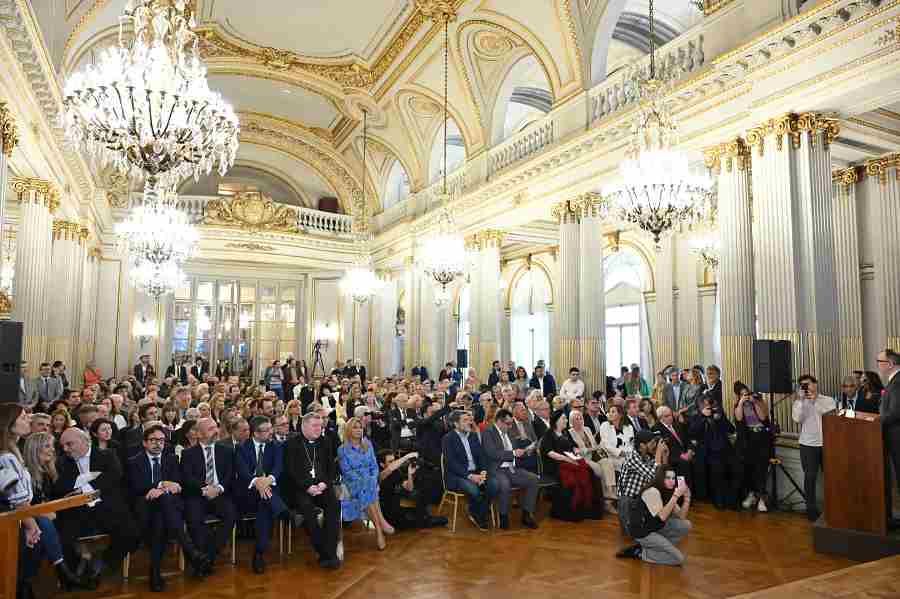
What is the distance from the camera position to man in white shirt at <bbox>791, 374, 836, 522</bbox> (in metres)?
5.38

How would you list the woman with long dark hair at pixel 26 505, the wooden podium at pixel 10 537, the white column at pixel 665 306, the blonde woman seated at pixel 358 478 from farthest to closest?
the white column at pixel 665 306 → the blonde woman seated at pixel 358 478 → the woman with long dark hair at pixel 26 505 → the wooden podium at pixel 10 537

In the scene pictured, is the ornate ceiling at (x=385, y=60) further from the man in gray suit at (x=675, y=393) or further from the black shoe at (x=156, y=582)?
the black shoe at (x=156, y=582)

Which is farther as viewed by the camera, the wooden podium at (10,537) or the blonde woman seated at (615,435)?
the blonde woman seated at (615,435)

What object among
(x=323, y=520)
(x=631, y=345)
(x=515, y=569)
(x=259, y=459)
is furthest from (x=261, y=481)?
(x=631, y=345)

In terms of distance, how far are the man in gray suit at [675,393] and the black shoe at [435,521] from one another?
11.7 feet

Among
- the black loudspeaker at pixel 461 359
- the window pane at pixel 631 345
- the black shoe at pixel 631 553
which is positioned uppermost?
the window pane at pixel 631 345

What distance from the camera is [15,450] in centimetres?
328

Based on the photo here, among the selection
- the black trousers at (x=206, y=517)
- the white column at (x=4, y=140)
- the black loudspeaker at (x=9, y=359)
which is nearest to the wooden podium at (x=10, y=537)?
the black trousers at (x=206, y=517)

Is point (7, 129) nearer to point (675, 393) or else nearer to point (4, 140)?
point (4, 140)

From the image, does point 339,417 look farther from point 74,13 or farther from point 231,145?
point 74,13

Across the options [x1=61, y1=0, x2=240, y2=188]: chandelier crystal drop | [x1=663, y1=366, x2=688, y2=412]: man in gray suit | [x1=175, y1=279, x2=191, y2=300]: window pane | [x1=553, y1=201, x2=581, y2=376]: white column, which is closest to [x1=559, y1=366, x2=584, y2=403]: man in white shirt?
[x1=553, y1=201, x2=581, y2=376]: white column

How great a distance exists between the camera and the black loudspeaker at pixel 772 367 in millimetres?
5641

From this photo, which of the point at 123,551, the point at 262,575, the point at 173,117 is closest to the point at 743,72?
the point at 173,117

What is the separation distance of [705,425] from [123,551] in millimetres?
5143
